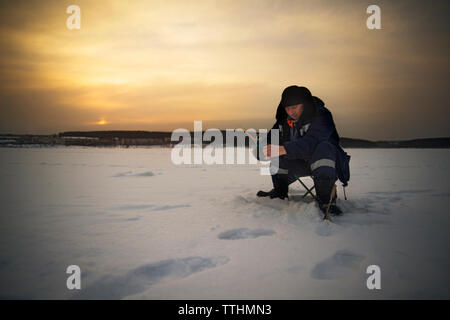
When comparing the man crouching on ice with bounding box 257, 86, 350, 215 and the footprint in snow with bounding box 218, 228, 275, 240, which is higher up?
the man crouching on ice with bounding box 257, 86, 350, 215

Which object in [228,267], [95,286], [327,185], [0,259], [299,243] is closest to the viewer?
[95,286]

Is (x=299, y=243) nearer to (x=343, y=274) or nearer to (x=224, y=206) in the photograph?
(x=343, y=274)

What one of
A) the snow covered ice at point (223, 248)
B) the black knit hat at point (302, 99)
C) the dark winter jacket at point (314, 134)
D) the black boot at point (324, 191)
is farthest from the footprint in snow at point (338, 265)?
the black knit hat at point (302, 99)

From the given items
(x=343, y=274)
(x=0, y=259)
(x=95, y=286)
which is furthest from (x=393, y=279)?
(x=0, y=259)

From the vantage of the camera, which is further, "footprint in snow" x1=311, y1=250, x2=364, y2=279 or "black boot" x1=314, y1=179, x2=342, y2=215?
"black boot" x1=314, y1=179, x2=342, y2=215

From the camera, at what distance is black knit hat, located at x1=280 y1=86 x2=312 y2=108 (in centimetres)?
239

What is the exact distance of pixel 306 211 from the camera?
2.35 m

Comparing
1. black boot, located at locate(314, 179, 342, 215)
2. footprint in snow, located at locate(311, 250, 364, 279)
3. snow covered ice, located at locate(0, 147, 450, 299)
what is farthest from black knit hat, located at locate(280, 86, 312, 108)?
footprint in snow, located at locate(311, 250, 364, 279)

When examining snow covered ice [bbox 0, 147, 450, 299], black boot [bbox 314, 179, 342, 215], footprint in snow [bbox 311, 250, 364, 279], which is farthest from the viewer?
black boot [bbox 314, 179, 342, 215]

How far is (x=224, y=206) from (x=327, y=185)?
1.09m

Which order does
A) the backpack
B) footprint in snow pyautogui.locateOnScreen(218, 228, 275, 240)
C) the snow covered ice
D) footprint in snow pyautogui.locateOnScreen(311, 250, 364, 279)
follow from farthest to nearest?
1. the backpack
2. footprint in snow pyautogui.locateOnScreen(218, 228, 275, 240)
3. footprint in snow pyautogui.locateOnScreen(311, 250, 364, 279)
4. the snow covered ice

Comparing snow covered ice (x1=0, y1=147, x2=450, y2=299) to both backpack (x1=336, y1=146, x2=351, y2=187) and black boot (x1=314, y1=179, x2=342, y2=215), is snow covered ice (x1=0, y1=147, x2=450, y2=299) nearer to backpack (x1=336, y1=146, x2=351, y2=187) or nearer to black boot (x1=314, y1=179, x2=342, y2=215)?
black boot (x1=314, y1=179, x2=342, y2=215)
